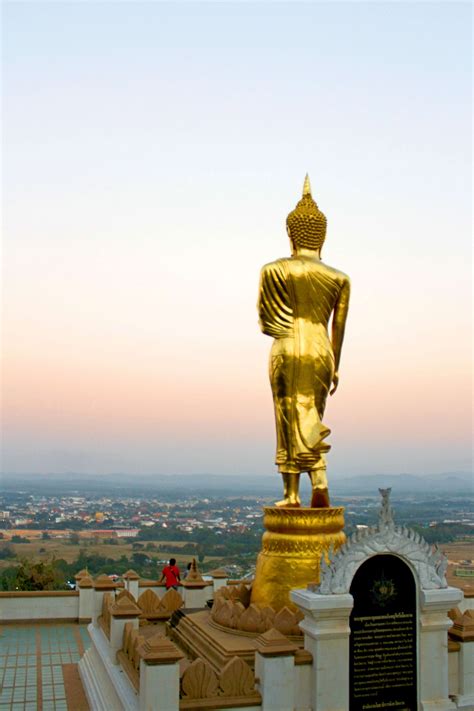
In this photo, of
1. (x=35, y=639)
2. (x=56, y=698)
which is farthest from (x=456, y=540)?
(x=56, y=698)

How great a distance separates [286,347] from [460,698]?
16.1 ft

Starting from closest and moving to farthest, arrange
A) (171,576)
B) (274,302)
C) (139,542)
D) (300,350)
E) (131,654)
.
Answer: (131,654) → (300,350) → (274,302) → (171,576) → (139,542)

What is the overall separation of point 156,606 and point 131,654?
3.12 m

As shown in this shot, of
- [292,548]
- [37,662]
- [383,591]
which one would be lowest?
[37,662]

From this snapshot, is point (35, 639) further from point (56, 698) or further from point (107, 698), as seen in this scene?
point (107, 698)

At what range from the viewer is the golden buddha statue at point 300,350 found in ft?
34.4

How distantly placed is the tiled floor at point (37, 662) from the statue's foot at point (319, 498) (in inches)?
159

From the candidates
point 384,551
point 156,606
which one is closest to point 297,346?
point 384,551

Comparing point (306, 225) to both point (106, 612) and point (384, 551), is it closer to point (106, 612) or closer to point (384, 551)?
point (384, 551)

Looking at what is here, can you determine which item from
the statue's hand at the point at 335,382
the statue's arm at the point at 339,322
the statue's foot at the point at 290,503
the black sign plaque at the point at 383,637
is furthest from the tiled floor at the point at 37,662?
the statue's arm at the point at 339,322

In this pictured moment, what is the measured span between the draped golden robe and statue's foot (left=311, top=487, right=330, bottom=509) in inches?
14.4

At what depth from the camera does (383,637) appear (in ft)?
25.9

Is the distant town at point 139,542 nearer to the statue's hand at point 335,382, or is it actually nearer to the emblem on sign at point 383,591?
the statue's hand at point 335,382

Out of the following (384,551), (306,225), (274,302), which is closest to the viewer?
(384,551)
